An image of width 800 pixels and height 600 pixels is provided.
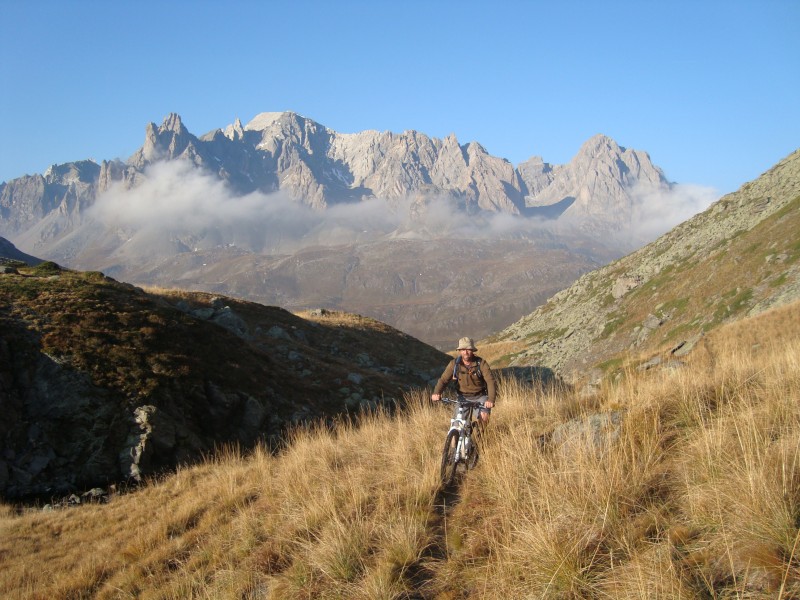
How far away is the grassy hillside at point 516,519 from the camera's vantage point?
4695mm

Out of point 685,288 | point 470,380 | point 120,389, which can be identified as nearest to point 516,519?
point 470,380

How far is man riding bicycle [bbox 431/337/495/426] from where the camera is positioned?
9.40 m

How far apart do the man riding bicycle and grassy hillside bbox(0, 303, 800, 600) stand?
2.44 ft

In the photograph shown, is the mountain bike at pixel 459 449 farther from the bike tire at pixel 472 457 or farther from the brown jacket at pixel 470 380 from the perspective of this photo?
the brown jacket at pixel 470 380

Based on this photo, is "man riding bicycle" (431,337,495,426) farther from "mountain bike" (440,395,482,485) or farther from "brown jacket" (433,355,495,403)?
"mountain bike" (440,395,482,485)

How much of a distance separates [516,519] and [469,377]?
3872 millimetres

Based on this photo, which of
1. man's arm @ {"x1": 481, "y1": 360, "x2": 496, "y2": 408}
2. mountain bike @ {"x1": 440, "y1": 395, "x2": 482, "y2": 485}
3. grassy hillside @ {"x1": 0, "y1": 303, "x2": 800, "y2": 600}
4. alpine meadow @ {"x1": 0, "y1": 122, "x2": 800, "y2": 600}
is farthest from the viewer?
man's arm @ {"x1": 481, "y1": 360, "x2": 496, "y2": 408}

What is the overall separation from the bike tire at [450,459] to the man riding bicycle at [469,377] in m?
0.72

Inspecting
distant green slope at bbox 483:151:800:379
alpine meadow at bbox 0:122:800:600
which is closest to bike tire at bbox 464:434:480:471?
alpine meadow at bbox 0:122:800:600

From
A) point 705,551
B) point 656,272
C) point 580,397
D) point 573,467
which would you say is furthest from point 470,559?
point 656,272

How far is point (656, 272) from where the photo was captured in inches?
2515

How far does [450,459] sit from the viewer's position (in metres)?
8.73

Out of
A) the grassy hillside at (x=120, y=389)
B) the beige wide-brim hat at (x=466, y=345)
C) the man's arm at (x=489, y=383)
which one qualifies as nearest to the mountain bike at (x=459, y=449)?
the man's arm at (x=489, y=383)

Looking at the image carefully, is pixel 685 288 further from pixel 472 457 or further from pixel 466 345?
pixel 472 457
